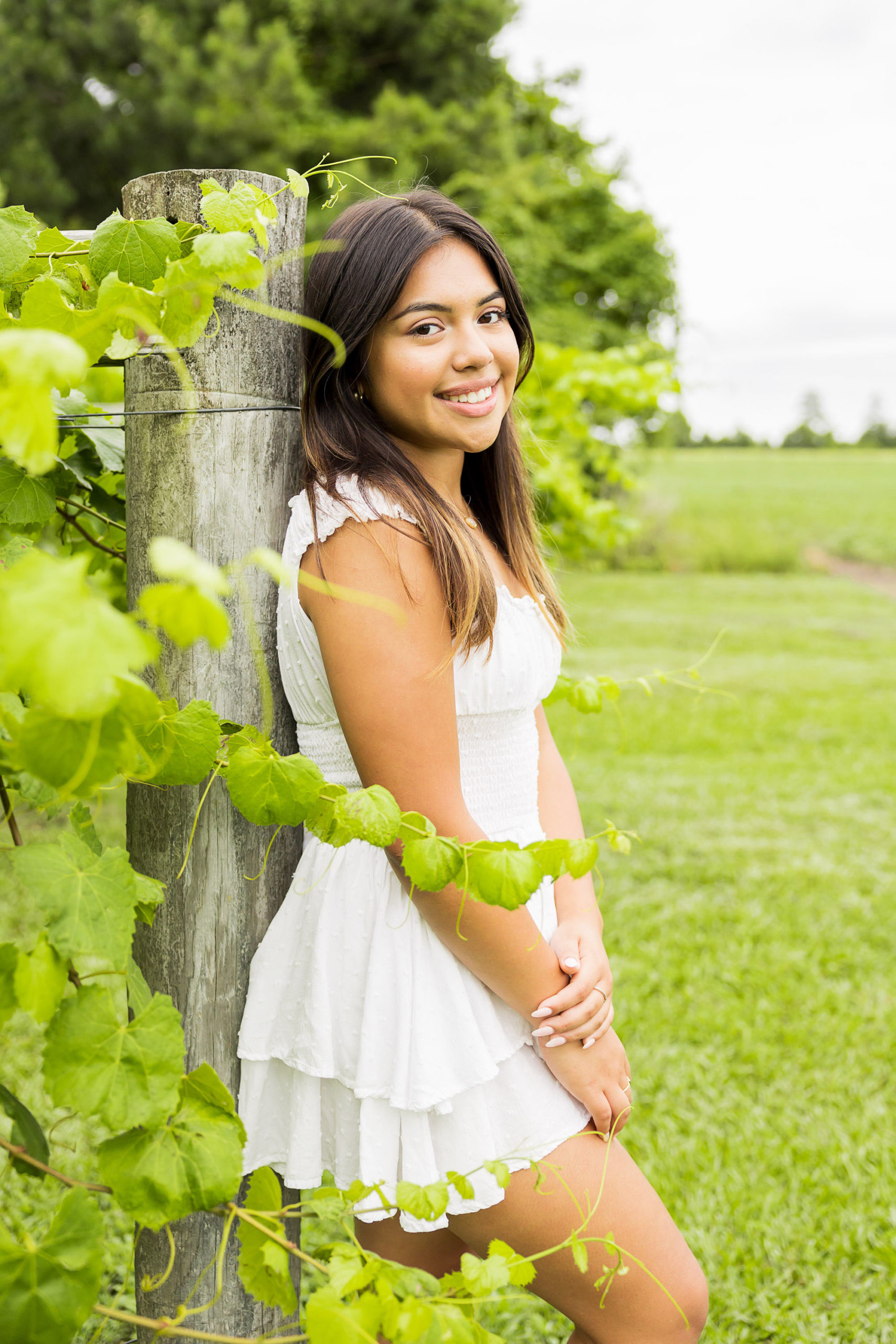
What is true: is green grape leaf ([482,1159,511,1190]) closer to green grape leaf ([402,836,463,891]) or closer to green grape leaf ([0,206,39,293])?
green grape leaf ([402,836,463,891])

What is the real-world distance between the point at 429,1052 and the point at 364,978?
0.12 m

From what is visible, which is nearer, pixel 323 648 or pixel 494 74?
pixel 323 648

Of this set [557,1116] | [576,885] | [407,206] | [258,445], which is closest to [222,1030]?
[557,1116]

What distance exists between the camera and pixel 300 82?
37.1 ft

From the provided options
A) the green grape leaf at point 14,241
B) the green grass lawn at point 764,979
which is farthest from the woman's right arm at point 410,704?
the green grass lawn at point 764,979

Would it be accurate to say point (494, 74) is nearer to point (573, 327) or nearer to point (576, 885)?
point (573, 327)

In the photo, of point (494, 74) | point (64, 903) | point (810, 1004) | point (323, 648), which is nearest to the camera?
point (64, 903)

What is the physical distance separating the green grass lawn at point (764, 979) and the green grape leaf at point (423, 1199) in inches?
55.1

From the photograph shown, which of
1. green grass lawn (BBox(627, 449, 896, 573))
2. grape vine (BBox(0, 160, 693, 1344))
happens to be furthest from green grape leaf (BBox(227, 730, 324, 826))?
green grass lawn (BBox(627, 449, 896, 573))

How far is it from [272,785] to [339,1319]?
47 centimetres

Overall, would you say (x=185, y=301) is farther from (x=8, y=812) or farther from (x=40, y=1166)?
(x=40, y=1166)

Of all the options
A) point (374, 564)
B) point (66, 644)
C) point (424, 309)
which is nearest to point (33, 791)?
point (374, 564)

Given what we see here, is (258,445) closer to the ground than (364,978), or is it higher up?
higher up

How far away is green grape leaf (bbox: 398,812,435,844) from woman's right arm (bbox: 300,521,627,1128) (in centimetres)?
14
